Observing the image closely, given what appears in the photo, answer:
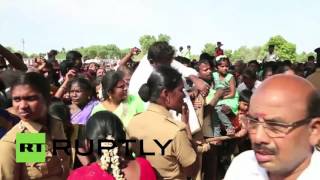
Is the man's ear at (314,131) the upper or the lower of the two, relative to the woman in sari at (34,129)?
upper

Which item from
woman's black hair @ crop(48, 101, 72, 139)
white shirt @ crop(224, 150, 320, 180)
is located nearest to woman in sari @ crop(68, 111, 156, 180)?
white shirt @ crop(224, 150, 320, 180)

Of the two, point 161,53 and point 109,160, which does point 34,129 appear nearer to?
point 109,160

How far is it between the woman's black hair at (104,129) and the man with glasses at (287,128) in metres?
0.92

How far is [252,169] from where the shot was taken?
2.03 metres

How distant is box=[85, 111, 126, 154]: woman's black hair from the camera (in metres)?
2.65

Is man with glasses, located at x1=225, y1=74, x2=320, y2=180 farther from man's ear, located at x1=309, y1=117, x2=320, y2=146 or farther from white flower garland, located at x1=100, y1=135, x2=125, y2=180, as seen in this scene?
white flower garland, located at x1=100, y1=135, x2=125, y2=180

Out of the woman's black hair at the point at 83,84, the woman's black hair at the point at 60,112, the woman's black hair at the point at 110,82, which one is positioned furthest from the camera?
the woman's black hair at the point at 83,84

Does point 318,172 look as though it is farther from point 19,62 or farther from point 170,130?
point 19,62

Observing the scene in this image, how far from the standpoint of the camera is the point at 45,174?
9.58 feet

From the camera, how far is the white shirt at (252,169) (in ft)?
6.23

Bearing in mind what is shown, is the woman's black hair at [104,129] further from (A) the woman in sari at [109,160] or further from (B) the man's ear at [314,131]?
(B) the man's ear at [314,131]

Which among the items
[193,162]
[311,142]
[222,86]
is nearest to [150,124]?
[193,162]

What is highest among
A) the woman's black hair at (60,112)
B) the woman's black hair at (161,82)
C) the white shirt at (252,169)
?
the woman's black hair at (161,82)

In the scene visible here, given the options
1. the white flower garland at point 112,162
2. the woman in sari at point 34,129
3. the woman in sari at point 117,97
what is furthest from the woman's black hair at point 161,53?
the white flower garland at point 112,162
